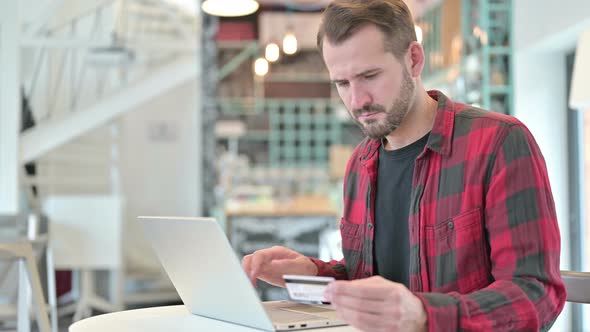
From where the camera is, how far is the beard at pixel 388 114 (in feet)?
5.14

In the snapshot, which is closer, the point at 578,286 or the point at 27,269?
the point at 578,286

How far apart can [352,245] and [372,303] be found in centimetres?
68

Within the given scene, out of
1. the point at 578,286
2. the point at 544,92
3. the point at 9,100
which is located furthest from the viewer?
the point at 544,92

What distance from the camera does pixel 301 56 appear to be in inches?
504

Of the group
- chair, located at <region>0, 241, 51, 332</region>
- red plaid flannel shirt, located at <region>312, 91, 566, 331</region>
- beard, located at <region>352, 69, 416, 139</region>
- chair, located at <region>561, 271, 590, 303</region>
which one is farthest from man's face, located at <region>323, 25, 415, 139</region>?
chair, located at <region>0, 241, 51, 332</region>

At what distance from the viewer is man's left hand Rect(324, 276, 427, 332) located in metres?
1.18

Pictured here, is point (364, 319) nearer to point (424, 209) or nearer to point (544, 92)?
point (424, 209)

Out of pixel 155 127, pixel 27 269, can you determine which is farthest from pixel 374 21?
pixel 155 127

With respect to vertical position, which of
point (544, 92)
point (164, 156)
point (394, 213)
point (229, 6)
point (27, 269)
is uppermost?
point (229, 6)

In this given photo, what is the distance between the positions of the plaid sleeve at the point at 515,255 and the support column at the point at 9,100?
4402mm

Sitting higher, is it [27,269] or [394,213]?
[394,213]

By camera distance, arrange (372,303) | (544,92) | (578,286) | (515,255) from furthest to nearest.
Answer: (544,92), (578,286), (515,255), (372,303)

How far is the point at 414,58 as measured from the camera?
64.0 inches

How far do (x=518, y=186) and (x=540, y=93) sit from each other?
14.2 ft
